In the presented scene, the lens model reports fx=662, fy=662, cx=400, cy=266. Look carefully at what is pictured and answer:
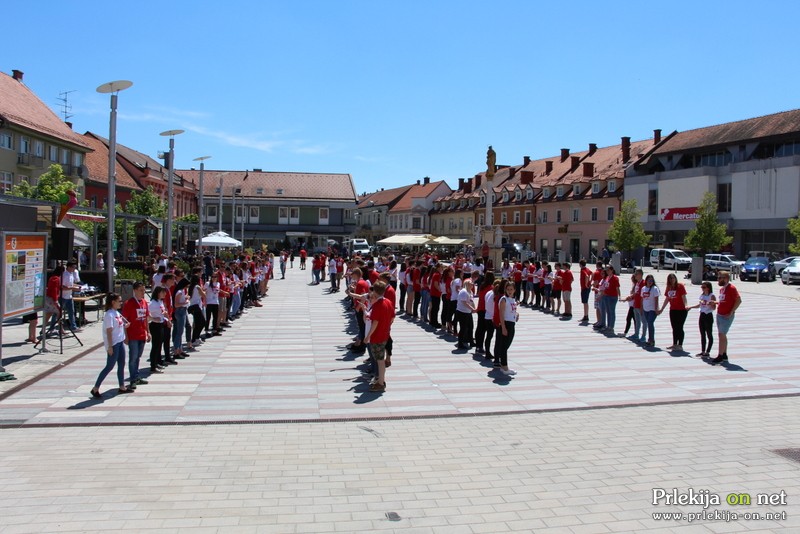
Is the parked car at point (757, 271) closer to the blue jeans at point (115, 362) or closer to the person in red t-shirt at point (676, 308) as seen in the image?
the person in red t-shirt at point (676, 308)

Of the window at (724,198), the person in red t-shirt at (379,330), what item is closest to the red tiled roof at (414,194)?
the window at (724,198)

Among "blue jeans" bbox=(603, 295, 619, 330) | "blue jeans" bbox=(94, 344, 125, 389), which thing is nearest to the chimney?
"blue jeans" bbox=(603, 295, 619, 330)

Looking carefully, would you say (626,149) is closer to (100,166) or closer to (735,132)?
(735,132)

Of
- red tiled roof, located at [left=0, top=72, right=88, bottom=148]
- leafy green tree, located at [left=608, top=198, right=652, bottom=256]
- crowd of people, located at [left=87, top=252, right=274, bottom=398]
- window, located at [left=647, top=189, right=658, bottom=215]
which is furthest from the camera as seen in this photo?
window, located at [left=647, top=189, right=658, bottom=215]

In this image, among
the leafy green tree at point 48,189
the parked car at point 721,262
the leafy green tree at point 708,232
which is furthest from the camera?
the leafy green tree at point 708,232

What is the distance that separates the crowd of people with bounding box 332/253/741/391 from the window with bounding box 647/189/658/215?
39.2 metres

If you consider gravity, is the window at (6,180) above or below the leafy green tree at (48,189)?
above

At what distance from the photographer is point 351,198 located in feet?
267

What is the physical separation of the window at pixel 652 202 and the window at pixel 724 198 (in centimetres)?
557

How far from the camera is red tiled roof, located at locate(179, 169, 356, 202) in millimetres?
81125

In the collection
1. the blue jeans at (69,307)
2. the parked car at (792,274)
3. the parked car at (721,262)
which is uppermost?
the parked car at (721,262)

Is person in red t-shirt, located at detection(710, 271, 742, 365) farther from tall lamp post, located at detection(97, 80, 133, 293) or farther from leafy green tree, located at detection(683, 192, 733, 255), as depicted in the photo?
leafy green tree, located at detection(683, 192, 733, 255)

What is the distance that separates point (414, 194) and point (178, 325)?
80853mm

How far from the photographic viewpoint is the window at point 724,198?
2006 inches
